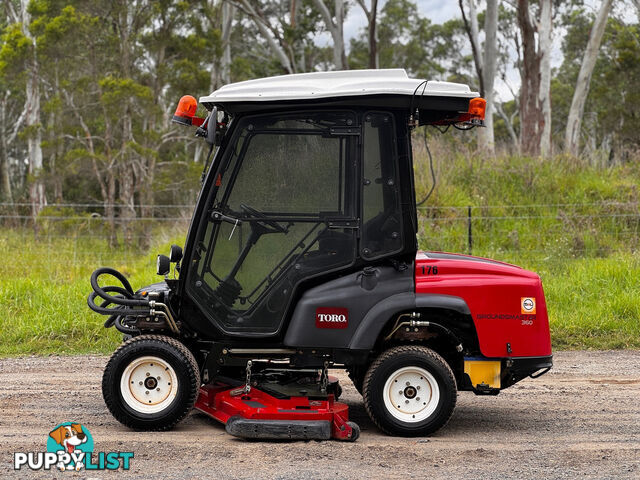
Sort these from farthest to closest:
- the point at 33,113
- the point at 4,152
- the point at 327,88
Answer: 1. the point at 4,152
2. the point at 33,113
3. the point at 327,88

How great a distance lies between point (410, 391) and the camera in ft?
19.5

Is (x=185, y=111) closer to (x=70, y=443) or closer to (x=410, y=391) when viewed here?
(x=70, y=443)

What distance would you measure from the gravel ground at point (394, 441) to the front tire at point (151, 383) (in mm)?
143

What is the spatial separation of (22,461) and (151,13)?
2359cm

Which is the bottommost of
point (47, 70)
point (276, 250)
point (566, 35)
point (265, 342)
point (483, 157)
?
point (265, 342)

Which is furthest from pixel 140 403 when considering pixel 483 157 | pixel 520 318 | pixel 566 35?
pixel 566 35

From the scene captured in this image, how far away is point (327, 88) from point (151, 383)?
2.47m

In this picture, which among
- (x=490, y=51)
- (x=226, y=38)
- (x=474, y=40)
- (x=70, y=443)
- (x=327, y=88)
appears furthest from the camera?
(x=226, y=38)

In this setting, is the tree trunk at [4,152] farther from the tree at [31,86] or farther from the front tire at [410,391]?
the front tire at [410,391]

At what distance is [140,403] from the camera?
5.93 metres

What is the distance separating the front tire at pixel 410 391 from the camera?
19.2ft

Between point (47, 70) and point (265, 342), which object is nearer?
point (265, 342)

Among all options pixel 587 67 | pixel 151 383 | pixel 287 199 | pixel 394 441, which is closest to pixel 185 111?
pixel 287 199

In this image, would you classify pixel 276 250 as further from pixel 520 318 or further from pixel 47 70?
pixel 47 70
